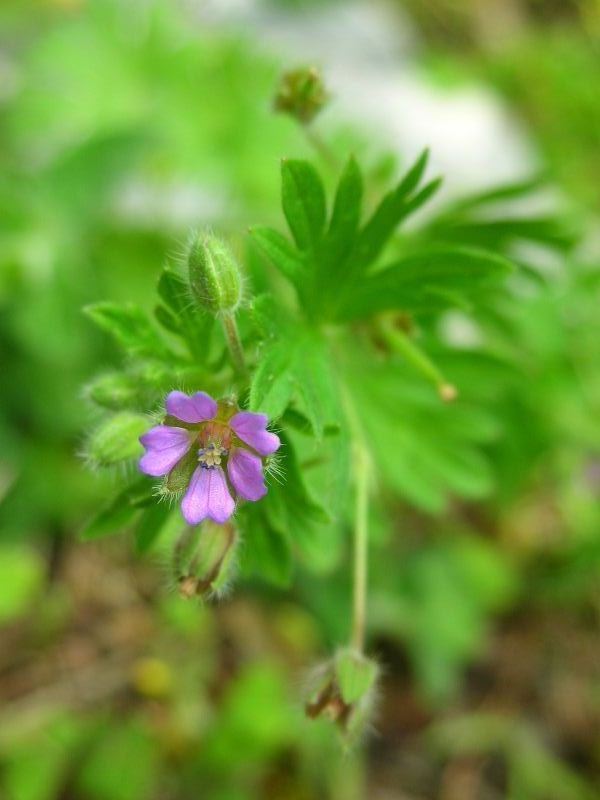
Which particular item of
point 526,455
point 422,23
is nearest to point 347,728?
point 526,455

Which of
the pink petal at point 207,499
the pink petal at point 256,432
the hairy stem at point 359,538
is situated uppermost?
the pink petal at point 256,432

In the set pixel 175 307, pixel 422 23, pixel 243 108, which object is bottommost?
pixel 175 307

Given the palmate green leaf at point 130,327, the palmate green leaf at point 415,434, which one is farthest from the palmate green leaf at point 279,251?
the palmate green leaf at point 415,434

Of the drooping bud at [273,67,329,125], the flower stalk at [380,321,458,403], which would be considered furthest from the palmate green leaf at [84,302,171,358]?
the drooping bud at [273,67,329,125]

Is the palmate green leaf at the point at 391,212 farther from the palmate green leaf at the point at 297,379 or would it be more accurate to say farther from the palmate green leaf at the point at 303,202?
the palmate green leaf at the point at 297,379

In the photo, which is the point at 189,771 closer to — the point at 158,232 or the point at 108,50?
the point at 158,232

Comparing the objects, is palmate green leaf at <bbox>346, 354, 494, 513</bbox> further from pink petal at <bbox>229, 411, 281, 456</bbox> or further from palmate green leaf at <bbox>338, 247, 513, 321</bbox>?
pink petal at <bbox>229, 411, 281, 456</bbox>
